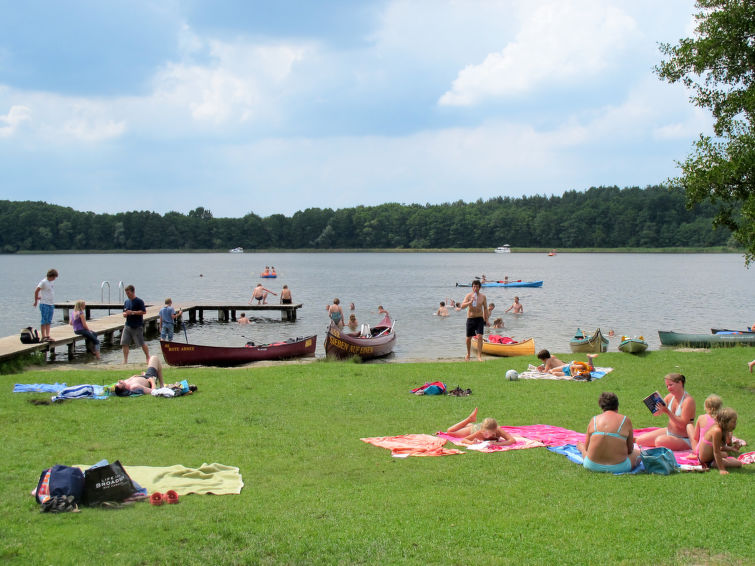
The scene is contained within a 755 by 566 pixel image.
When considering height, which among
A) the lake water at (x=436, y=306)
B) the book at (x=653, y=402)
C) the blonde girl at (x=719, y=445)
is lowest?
the lake water at (x=436, y=306)

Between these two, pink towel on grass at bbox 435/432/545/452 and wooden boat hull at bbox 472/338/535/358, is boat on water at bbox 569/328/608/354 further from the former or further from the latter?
pink towel on grass at bbox 435/432/545/452

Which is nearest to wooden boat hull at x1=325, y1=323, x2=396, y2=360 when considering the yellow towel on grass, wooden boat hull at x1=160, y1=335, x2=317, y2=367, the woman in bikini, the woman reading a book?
wooden boat hull at x1=160, y1=335, x2=317, y2=367

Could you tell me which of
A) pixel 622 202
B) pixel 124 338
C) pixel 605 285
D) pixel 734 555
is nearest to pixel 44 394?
pixel 124 338

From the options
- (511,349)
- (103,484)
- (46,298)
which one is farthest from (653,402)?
(46,298)

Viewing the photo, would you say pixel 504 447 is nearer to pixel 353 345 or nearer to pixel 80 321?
pixel 353 345

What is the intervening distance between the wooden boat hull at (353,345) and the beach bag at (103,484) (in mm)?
14218

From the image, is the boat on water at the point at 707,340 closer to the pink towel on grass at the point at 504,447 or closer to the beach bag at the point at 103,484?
the pink towel on grass at the point at 504,447

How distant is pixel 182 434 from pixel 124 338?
32.3 ft

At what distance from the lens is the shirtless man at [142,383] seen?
43.0 feet

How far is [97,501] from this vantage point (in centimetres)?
696

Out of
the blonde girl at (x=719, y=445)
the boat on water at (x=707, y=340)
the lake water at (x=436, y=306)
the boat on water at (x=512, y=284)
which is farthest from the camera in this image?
the boat on water at (x=512, y=284)

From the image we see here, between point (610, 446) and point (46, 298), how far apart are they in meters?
17.4

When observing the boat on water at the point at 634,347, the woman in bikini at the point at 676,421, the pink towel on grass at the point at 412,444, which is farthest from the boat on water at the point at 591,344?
the pink towel on grass at the point at 412,444

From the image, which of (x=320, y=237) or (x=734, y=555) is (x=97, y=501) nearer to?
(x=734, y=555)
